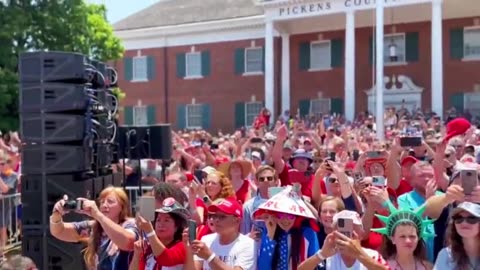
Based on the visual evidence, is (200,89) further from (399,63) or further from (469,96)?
(469,96)

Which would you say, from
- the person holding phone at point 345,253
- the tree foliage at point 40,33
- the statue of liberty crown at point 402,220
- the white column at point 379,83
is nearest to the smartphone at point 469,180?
the statue of liberty crown at point 402,220

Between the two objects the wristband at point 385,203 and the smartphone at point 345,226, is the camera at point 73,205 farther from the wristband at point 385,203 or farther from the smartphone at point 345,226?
the wristband at point 385,203

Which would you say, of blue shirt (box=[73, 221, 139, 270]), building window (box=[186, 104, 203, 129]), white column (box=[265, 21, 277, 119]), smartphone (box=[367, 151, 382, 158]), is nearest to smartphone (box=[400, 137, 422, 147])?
smartphone (box=[367, 151, 382, 158])

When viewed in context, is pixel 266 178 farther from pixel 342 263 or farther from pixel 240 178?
pixel 342 263

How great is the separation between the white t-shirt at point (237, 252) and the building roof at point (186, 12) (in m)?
29.5

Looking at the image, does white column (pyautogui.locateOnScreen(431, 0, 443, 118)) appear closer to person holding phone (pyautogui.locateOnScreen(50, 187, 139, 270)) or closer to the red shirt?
person holding phone (pyautogui.locateOnScreen(50, 187, 139, 270))

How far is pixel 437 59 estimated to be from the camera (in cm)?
2811

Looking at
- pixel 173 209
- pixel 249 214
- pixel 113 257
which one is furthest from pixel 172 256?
pixel 249 214

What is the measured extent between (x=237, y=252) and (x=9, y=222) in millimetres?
7079

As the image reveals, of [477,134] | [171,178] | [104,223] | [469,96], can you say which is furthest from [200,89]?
[104,223]

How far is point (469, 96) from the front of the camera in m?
29.7

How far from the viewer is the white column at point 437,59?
27.6 m

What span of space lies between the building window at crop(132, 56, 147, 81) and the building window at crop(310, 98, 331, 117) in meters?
9.51

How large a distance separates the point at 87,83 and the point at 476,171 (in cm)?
488
